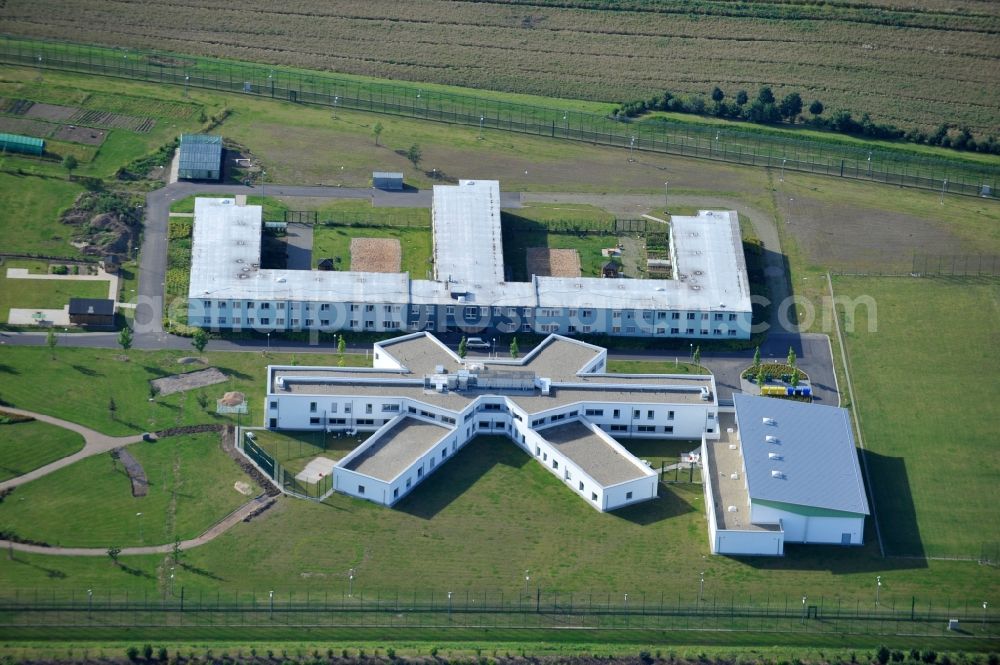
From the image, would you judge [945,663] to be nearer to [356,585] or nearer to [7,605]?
[356,585]

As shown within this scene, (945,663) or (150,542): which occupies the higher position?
(150,542)

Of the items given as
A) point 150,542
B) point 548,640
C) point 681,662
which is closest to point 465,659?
point 548,640

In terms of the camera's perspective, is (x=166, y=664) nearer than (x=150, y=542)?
Yes
